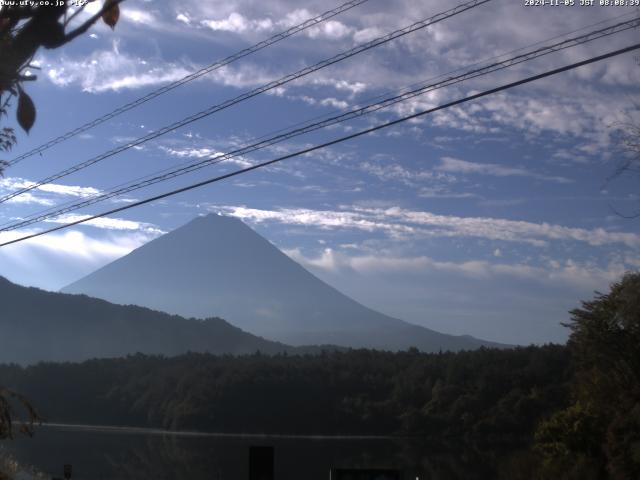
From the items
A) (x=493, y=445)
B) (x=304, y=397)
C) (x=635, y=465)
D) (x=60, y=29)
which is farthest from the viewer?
(x=304, y=397)

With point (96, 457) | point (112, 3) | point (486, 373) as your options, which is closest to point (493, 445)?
point (486, 373)

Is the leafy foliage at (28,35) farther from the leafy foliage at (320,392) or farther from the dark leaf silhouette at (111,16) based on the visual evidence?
the leafy foliage at (320,392)

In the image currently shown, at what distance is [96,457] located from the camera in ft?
164

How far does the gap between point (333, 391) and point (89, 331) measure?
92205mm

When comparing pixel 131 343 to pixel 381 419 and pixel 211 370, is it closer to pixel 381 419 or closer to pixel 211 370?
pixel 211 370

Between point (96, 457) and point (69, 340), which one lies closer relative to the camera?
point (96, 457)

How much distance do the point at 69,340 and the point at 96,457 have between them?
368 feet

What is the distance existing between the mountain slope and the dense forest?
179 feet

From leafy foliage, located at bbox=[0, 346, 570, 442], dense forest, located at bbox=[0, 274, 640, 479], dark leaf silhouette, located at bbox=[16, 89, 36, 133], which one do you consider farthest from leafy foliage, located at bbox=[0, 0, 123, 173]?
leafy foliage, located at bbox=[0, 346, 570, 442]

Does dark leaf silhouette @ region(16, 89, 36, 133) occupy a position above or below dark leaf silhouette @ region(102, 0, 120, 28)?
below

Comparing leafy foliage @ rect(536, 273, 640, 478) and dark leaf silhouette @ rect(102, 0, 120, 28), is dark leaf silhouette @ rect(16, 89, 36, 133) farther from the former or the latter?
leafy foliage @ rect(536, 273, 640, 478)

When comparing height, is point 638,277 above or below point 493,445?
above

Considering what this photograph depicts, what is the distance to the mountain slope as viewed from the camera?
503 feet

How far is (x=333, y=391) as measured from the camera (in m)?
82.9
